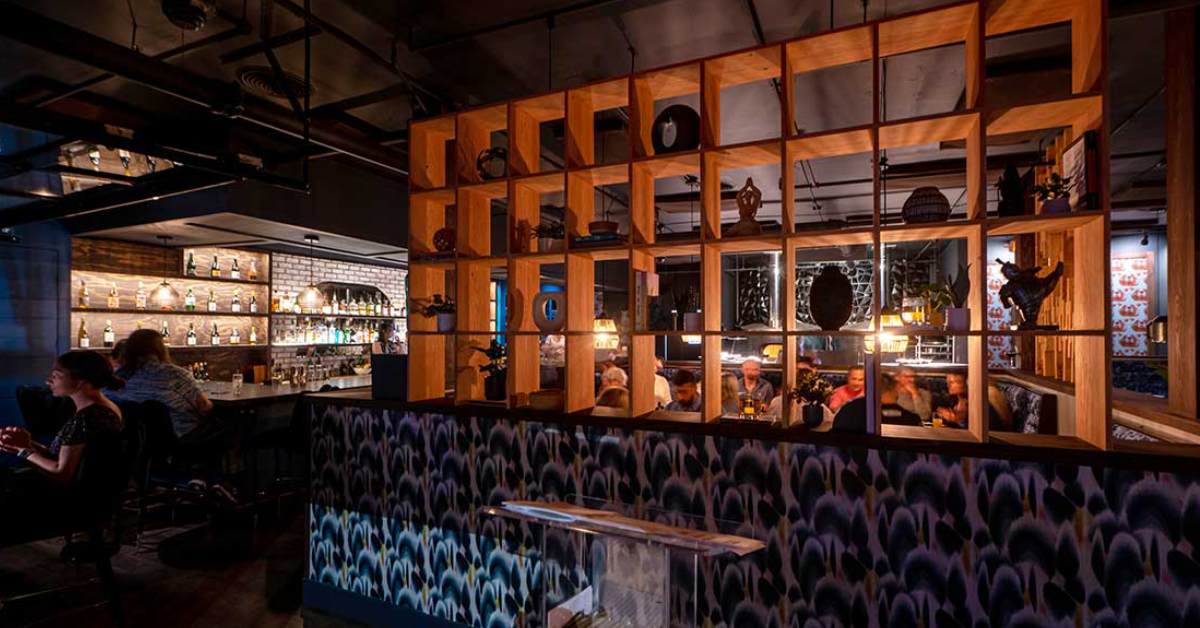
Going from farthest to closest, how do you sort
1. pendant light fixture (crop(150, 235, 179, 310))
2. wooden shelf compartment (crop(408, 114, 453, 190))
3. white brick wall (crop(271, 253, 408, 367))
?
white brick wall (crop(271, 253, 408, 367))
pendant light fixture (crop(150, 235, 179, 310))
wooden shelf compartment (crop(408, 114, 453, 190))

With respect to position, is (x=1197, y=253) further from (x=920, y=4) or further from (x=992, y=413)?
(x=992, y=413)

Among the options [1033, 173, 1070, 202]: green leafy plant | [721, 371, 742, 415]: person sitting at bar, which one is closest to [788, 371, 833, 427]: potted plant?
[1033, 173, 1070, 202]: green leafy plant

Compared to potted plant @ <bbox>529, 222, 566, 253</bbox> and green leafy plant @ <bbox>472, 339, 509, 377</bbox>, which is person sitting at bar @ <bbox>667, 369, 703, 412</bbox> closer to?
green leafy plant @ <bbox>472, 339, 509, 377</bbox>

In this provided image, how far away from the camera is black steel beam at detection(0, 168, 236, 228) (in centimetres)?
423

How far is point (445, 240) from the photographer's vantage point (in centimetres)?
340

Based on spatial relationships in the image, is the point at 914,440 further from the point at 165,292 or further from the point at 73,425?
the point at 165,292

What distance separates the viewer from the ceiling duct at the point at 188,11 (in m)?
2.74

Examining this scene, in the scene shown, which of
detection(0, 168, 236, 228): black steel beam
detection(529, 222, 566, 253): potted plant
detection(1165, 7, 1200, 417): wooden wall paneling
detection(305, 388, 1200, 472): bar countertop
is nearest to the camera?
detection(305, 388, 1200, 472): bar countertop

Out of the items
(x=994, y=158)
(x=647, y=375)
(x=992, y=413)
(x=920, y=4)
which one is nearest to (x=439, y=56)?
(x=647, y=375)

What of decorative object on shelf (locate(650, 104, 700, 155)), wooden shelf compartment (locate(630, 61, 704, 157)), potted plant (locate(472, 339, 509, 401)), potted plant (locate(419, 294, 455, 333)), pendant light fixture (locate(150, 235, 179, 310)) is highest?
wooden shelf compartment (locate(630, 61, 704, 157))

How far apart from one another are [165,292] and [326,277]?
7.66 feet

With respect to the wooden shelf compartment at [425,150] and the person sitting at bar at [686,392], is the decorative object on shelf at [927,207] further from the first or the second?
the person sitting at bar at [686,392]

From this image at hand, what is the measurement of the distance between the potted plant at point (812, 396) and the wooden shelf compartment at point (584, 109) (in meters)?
1.47

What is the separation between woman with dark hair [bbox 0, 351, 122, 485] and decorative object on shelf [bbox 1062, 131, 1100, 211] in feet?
15.9
